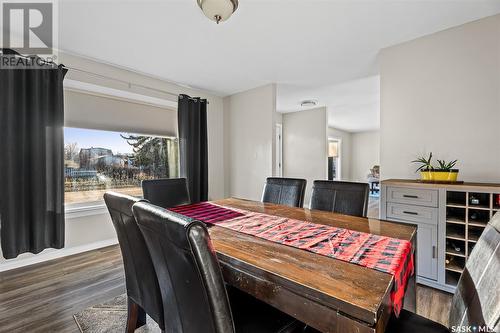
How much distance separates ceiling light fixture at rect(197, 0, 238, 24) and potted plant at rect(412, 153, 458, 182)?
7.08 feet

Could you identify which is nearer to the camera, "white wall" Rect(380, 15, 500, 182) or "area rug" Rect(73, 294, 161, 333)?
"area rug" Rect(73, 294, 161, 333)

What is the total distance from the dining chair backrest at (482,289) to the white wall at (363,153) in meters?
8.74

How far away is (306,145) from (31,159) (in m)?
4.84

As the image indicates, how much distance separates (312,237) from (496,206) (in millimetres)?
1648

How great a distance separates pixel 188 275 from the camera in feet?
2.32

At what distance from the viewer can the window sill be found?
2783 mm

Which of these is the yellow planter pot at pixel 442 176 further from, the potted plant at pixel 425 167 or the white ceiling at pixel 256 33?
the white ceiling at pixel 256 33

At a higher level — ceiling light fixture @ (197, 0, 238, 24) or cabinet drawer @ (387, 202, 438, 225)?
ceiling light fixture @ (197, 0, 238, 24)

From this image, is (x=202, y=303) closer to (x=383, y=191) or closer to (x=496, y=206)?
(x=383, y=191)

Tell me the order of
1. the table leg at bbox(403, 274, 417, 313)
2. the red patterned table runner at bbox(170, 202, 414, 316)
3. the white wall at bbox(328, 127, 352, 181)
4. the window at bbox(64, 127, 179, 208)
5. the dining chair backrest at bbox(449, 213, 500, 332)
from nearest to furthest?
the dining chair backrest at bbox(449, 213, 500, 332) → the red patterned table runner at bbox(170, 202, 414, 316) → the table leg at bbox(403, 274, 417, 313) → the window at bbox(64, 127, 179, 208) → the white wall at bbox(328, 127, 352, 181)

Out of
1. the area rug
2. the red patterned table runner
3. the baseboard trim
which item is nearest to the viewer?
the red patterned table runner

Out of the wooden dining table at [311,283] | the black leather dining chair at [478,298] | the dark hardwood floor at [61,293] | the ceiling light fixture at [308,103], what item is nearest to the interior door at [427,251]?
the dark hardwood floor at [61,293]

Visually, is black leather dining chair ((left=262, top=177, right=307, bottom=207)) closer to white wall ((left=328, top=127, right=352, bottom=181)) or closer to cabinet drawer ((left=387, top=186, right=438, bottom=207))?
cabinet drawer ((left=387, top=186, right=438, bottom=207))

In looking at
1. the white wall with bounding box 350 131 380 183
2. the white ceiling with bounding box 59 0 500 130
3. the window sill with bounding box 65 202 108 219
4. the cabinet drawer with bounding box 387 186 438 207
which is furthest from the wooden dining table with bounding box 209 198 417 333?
the white wall with bounding box 350 131 380 183
